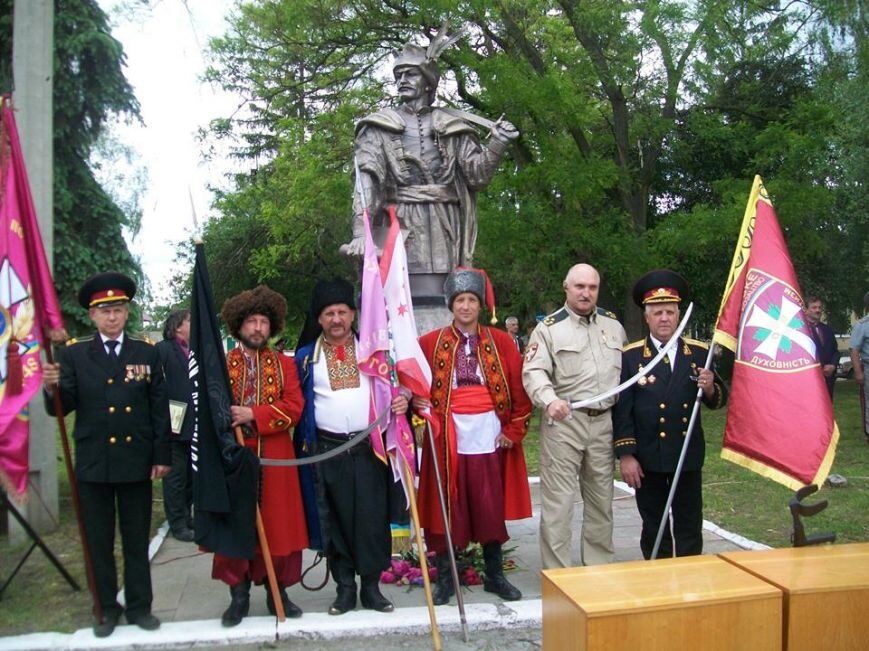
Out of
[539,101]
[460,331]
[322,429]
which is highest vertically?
[539,101]

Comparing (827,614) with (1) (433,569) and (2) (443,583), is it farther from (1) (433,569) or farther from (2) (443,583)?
(1) (433,569)

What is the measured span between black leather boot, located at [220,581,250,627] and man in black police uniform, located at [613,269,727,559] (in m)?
2.23

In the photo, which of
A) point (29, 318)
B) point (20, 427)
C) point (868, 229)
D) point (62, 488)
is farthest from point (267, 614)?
point (868, 229)

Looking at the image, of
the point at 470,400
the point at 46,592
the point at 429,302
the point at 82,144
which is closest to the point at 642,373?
the point at 470,400

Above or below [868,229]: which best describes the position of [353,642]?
below

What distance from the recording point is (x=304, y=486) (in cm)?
452

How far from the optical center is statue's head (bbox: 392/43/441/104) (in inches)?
231

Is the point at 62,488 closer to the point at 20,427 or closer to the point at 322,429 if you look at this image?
the point at 20,427

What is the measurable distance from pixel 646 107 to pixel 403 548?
11715 mm

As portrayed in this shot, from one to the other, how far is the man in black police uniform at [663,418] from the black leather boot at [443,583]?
1.17 meters

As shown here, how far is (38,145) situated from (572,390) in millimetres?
4807

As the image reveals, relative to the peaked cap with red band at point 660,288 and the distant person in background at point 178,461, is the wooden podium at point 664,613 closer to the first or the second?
the peaked cap with red band at point 660,288

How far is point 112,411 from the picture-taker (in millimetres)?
4316

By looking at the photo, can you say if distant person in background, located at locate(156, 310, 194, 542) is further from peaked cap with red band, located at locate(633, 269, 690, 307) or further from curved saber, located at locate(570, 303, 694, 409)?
peaked cap with red band, located at locate(633, 269, 690, 307)
